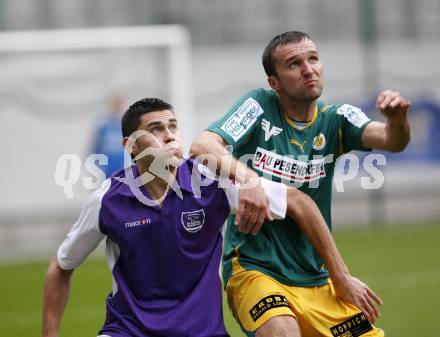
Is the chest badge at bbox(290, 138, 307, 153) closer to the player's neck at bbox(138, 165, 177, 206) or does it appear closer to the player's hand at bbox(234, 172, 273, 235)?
the player's neck at bbox(138, 165, 177, 206)

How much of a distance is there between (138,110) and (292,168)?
0.94 meters

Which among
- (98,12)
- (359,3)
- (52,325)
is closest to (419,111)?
(359,3)

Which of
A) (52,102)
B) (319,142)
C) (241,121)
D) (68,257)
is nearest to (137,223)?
(68,257)

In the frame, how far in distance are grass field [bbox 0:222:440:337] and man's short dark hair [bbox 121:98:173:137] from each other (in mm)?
4250

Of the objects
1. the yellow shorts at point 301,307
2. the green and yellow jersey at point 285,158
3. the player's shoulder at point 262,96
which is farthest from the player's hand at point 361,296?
the player's shoulder at point 262,96

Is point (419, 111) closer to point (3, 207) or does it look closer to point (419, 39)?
point (419, 39)

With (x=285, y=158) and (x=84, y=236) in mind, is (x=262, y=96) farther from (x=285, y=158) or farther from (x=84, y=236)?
(x=84, y=236)

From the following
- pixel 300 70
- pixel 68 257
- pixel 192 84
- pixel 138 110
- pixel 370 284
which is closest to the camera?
pixel 68 257

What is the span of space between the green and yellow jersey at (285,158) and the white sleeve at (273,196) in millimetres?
373

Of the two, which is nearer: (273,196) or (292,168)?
(273,196)

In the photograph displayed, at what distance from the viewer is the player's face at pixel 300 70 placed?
5.44 meters

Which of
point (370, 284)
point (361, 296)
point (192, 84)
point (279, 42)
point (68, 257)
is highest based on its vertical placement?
point (279, 42)

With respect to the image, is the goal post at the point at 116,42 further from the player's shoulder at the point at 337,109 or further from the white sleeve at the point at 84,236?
the white sleeve at the point at 84,236

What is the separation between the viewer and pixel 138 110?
534 cm
